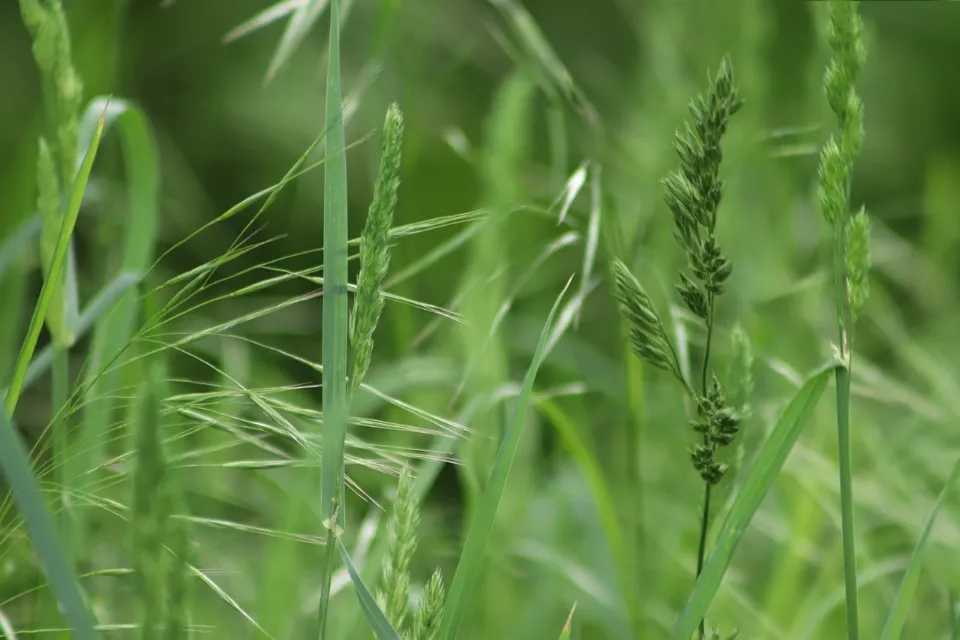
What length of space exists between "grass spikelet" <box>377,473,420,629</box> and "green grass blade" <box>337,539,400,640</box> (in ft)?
0.08

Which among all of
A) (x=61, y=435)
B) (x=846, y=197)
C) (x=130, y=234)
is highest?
(x=846, y=197)

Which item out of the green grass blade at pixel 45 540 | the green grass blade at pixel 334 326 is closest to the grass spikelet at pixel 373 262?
the green grass blade at pixel 334 326

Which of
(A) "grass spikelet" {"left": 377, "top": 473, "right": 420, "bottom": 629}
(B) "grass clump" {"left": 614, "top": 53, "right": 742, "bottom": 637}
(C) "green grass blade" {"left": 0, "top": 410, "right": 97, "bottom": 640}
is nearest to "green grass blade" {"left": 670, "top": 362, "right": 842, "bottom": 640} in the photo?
(B) "grass clump" {"left": 614, "top": 53, "right": 742, "bottom": 637}

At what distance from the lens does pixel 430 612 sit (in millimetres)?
397

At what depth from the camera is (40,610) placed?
21.8 inches

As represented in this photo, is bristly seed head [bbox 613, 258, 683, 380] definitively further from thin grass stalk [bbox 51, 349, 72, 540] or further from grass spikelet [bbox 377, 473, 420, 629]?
thin grass stalk [bbox 51, 349, 72, 540]

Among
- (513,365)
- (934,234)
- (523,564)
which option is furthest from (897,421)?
(523,564)

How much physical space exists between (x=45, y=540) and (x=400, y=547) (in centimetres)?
14

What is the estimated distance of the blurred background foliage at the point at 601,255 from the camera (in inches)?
35.9

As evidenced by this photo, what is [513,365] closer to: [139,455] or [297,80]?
[297,80]

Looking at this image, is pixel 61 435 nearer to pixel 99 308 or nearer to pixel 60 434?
pixel 60 434

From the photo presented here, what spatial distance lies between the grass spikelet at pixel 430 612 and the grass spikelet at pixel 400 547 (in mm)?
15

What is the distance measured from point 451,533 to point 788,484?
41cm

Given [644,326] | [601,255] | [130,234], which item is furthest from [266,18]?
[644,326]
